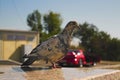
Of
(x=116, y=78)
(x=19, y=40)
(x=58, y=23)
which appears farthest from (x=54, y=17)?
(x=116, y=78)

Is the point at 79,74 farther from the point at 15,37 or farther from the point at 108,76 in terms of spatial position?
the point at 15,37

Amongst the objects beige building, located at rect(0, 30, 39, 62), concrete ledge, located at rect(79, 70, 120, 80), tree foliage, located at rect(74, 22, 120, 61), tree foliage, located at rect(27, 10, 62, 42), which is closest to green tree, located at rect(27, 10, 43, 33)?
tree foliage, located at rect(27, 10, 62, 42)

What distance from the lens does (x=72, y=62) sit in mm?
25672

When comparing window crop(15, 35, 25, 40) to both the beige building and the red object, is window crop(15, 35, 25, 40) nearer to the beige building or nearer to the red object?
the beige building

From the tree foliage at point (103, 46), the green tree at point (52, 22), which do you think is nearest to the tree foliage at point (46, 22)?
the green tree at point (52, 22)

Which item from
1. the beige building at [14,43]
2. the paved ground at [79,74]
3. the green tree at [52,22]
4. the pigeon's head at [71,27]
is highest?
the green tree at [52,22]

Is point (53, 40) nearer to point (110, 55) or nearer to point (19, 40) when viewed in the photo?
point (19, 40)

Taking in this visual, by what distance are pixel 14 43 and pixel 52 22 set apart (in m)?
25.0

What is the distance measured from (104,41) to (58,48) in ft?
107

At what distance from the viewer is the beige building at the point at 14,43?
31.8m

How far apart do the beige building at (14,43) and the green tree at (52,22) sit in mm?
22089

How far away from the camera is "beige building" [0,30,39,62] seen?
3184 centimetres

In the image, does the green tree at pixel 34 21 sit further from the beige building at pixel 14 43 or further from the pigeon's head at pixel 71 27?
the pigeon's head at pixel 71 27

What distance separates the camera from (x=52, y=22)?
57.4 metres
